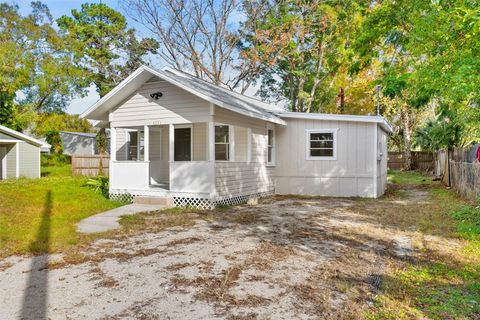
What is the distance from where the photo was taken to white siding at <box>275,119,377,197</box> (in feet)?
43.9

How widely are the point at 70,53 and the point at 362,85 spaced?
24.1 meters

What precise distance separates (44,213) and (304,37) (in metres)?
21.3

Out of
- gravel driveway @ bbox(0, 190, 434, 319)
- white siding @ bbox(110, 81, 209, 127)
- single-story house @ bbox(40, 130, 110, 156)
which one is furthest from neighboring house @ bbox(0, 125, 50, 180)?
single-story house @ bbox(40, 130, 110, 156)

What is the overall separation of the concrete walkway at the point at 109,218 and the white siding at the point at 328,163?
18.4 feet

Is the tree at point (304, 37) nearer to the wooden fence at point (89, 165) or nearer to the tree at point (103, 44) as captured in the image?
the tree at point (103, 44)

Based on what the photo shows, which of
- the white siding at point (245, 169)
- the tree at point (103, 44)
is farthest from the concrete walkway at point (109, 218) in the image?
the tree at point (103, 44)

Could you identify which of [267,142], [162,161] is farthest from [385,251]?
[162,161]

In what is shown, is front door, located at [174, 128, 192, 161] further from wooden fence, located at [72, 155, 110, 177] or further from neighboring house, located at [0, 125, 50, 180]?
neighboring house, located at [0, 125, 50, 180]

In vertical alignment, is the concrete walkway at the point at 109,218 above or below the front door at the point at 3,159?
below

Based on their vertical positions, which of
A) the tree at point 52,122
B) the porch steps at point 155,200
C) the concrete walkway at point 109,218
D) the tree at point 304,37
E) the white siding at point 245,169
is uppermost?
the tree at point 304,37

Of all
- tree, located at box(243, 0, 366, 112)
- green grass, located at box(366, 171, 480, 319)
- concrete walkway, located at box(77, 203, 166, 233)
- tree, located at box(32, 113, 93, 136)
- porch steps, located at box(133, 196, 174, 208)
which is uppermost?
tree, located at box(243, 0, 366, 112)

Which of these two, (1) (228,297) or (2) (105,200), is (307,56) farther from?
(1) (228,297)

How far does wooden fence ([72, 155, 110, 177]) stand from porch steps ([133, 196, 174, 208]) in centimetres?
1042

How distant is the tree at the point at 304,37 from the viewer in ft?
79.7
